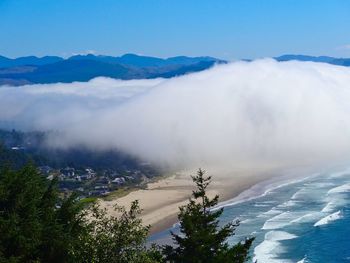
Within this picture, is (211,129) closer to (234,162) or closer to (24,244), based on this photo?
(234,162)

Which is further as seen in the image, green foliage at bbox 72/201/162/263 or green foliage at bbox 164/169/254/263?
green foliage at bbox 164/169/254/263

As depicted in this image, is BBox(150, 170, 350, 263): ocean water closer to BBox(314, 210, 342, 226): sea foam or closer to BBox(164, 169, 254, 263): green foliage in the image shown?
BBox(314, 210, 342, 226): sea foam

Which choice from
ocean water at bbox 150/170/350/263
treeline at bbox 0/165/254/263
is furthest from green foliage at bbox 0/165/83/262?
ocean water at bbox 150/170/350/263

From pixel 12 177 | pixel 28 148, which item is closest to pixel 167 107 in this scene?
pixel 28 148

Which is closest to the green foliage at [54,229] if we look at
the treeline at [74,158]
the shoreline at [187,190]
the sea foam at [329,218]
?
the shoreline at [187,190]

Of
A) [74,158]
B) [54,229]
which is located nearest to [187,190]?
[74,158]

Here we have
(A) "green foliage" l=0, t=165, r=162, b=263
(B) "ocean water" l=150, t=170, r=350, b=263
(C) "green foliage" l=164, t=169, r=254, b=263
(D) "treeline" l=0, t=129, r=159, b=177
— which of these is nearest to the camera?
(A) "green foliage" l=0, t=165, r=162, b=263

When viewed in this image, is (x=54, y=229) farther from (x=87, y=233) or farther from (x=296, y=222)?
(x=296, y=222)
